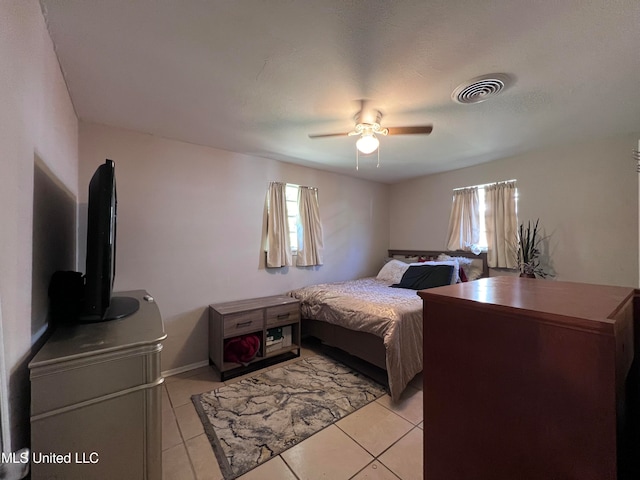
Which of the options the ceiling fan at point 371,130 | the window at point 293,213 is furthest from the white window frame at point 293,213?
the ceiling fan at point 371,130

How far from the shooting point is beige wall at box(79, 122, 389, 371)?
2.33 m

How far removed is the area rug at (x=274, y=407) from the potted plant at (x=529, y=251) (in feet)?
7.27

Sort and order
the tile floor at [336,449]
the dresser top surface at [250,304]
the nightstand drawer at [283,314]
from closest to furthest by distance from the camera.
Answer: the tile floor at [336,449], the dresser top surface at [250,304], the nightstand drawer at [283,314]

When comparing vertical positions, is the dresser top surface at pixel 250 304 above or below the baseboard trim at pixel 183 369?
above

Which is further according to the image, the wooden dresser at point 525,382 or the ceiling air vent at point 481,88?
the ceiling air vent at point 481,88

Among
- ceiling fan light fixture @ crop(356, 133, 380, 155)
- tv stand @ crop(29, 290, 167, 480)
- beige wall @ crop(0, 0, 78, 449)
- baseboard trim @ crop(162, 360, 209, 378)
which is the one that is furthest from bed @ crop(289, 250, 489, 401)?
beige wall @ crop(0, 0, 78, 449)

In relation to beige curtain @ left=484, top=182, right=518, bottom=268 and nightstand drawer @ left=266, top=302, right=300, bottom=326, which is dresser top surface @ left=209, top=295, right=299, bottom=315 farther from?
beige curtain @ left=484, top=182, right=518, bottom=268

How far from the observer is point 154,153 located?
248 cm

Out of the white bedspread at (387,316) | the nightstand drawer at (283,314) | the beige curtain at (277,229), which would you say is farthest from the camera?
the beige curtain at (277,229)

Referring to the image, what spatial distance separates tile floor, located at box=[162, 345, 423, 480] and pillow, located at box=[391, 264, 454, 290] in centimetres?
142

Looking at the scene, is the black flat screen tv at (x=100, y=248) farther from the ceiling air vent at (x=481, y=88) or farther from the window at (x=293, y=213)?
the window at (x=293, y=213)

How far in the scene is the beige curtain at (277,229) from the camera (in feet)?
10.4

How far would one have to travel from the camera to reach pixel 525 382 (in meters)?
0.66

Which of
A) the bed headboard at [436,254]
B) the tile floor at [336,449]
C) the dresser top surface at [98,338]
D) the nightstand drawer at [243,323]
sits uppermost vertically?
the bed headboard at [436,254]
